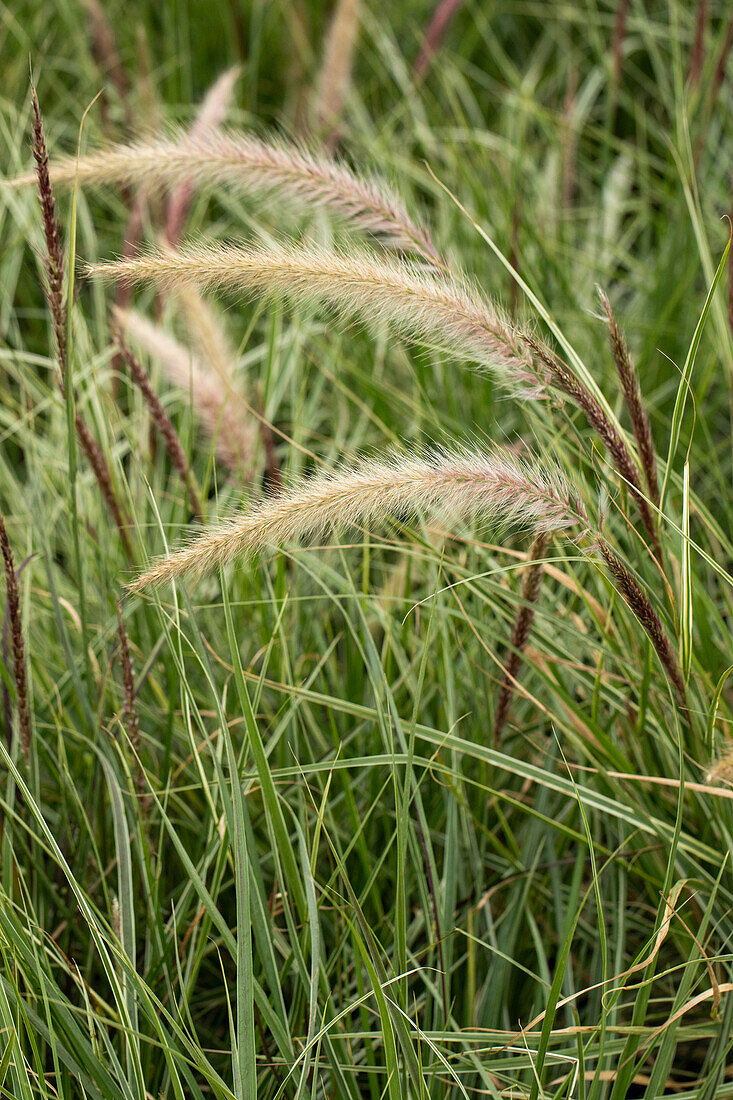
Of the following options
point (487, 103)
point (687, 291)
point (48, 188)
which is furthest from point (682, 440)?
point (487, 103)

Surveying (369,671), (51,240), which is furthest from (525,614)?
(51,240)

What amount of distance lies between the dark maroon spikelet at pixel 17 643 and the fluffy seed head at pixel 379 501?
239mm

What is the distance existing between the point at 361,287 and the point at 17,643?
687mm

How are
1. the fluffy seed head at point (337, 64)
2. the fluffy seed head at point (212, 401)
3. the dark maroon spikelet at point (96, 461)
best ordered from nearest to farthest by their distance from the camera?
the dark maroon spikelet at point (96, 461)
the fluffy seed head at point (212, 401)
the fluffy seed head at point (337, 64)

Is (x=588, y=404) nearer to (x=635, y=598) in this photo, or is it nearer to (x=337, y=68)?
(x=635, y=598)

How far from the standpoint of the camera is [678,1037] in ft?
4.35

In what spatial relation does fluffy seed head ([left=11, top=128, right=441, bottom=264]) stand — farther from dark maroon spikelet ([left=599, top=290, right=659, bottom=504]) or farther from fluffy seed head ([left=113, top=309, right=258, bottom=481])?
fluffy seed head ([left=113, top=309, right=258, bottom=481])

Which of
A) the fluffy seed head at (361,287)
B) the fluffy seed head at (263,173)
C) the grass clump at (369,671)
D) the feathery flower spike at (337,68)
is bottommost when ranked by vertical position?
the grass clump at (369,671)

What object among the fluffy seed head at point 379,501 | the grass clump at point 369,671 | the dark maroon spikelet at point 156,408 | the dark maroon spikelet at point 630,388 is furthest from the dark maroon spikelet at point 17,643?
the dark maroon spikelet at point 630,388

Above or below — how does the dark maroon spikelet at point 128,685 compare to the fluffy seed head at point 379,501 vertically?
below

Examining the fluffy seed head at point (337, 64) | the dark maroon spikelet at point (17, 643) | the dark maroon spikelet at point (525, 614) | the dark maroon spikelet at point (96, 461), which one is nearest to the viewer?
the dark maroon spikelet at point (17, 643)

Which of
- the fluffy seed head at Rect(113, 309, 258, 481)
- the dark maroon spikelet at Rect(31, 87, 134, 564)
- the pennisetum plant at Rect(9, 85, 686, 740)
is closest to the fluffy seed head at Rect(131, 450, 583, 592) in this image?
the pennisetum plant at Rect(9, 85, 686, 740)

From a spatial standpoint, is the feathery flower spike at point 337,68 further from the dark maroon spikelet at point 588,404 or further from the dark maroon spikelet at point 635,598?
the dark maroon spikelet at point 635,598

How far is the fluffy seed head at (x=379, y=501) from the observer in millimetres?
1085
